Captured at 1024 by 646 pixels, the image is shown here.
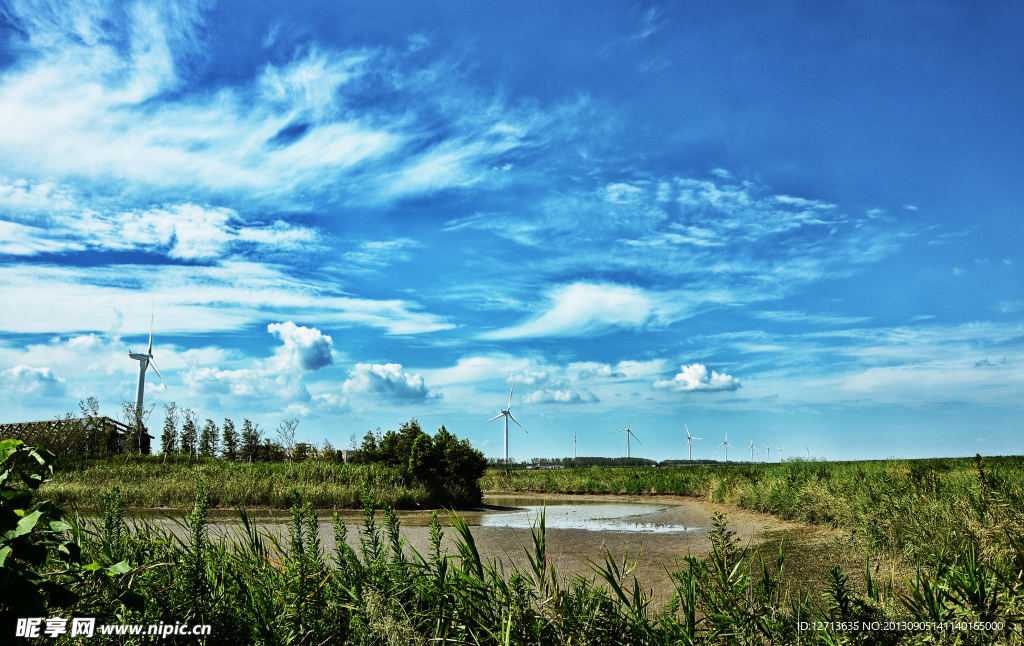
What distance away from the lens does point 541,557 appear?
12.6ft

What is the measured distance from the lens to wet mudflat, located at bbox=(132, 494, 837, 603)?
1012cm

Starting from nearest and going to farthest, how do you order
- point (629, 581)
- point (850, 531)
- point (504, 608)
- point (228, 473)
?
point (504, 608), point (629, 581), point (850, 531), point (228, 473)

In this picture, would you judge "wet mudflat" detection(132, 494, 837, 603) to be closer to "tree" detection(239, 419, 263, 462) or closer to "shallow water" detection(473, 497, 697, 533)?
"shallow water" detection(473, 497, 697, 533)

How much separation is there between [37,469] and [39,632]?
1.12m

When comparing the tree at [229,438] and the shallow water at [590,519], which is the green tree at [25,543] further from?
the tree at [229,438]

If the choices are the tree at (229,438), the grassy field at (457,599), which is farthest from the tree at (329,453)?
the grassy field at (457,599)

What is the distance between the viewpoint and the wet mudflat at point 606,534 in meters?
10.1

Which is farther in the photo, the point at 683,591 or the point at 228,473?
the point at 228,473

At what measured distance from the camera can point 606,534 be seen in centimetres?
1653

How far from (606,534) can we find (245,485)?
1477cm

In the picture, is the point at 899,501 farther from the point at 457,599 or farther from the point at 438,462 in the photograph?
the point at 438,462

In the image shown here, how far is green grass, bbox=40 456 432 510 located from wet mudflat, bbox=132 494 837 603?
129cm

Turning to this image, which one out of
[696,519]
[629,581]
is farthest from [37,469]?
[696,519]

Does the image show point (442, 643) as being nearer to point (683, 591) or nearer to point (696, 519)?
point (683, 591)
